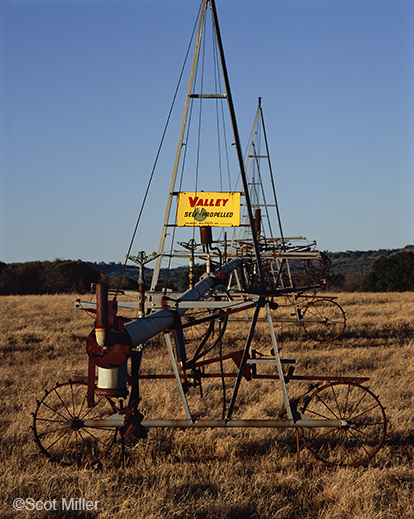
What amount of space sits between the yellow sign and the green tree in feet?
144

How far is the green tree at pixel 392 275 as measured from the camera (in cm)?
4931

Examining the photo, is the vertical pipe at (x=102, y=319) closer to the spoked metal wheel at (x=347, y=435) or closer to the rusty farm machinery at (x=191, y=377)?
the rusty farm machinery at (x=191, y=377)

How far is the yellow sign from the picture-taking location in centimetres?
809

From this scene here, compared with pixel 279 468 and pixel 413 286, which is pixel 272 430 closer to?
pixel 279 468

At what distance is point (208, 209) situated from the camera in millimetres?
8633

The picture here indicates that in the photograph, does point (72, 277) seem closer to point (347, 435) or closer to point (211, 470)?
point (347, 435)

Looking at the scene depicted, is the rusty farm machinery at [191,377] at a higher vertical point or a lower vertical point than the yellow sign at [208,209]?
lower

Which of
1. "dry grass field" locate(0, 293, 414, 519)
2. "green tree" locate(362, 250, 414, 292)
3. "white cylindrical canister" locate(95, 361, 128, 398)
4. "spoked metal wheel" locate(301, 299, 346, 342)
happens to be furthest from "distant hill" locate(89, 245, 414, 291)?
"white cylindrical canister" locate(95, 361, 128, 398)

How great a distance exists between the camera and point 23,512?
5.35m

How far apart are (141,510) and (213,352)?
9004mm

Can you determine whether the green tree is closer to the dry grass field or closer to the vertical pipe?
the dry grass field

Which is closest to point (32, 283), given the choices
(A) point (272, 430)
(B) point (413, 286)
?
(B) point (413, 286)

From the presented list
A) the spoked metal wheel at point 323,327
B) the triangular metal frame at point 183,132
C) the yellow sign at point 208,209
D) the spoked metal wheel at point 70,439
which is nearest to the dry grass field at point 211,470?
the spoked metal wheel at point 70,439

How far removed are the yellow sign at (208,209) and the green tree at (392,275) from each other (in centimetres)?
4381
